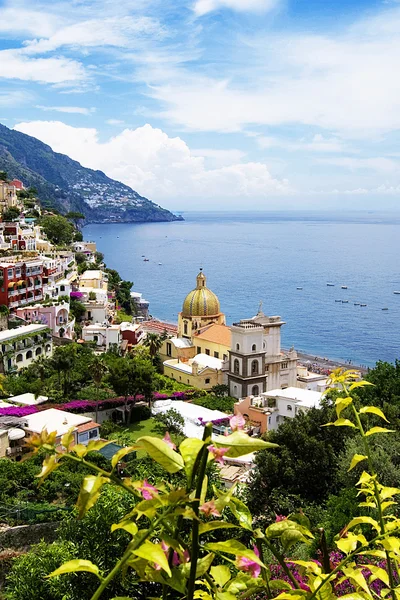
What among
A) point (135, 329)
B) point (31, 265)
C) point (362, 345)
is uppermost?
point (31, 265)

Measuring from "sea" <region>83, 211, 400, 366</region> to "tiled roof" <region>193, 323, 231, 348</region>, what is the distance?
71.2 feet

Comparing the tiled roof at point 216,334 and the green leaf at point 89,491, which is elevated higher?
the green leaf at point 89,491

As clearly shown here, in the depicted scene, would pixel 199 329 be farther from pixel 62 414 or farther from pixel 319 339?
pixel 319 339

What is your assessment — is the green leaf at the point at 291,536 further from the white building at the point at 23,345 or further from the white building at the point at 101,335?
the white building at the point at 101,335

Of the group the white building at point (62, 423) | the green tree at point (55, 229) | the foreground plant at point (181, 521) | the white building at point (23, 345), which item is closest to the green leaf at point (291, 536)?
the foreground plant at point (181, 521)

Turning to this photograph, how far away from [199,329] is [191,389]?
6.43 metres

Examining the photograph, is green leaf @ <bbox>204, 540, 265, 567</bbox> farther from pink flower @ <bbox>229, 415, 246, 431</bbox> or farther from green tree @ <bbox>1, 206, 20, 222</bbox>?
green tree @ <bbox>1, 206, 20, 222</bbox>

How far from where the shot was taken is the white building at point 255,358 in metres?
32.3

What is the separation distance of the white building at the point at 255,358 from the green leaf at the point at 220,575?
98.3 feet

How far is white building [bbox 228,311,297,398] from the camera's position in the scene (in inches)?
1273

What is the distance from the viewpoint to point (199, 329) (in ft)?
125

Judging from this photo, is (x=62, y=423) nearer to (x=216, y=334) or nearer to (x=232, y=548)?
(x=216, y=334)

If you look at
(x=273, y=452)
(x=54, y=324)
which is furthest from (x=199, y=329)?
(x=273, y=452)

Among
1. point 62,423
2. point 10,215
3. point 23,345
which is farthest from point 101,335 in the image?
point 10,215
